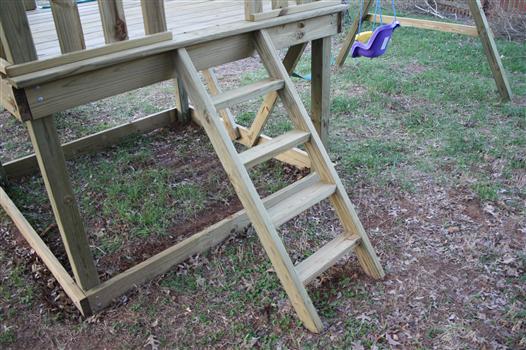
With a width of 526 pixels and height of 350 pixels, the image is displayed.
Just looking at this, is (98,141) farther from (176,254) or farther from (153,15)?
(153,15)

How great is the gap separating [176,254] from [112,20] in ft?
5.12

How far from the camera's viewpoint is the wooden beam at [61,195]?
7.66 feet

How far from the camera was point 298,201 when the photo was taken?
2.78m

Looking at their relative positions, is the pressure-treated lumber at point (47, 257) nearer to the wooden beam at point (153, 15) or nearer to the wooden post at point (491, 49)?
→ the wooden beam at point (153, 15)

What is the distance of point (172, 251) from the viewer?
3.08 metres

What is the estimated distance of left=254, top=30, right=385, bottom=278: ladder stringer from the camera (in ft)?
9.50

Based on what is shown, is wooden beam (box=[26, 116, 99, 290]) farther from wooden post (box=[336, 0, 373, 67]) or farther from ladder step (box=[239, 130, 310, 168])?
wooden post (box=[336, 0, 373, 67])

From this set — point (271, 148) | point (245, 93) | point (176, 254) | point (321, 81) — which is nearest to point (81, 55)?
point (245, 93)

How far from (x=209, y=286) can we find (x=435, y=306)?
1.42 meters

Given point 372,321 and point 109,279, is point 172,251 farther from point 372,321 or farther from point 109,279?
point 372,321

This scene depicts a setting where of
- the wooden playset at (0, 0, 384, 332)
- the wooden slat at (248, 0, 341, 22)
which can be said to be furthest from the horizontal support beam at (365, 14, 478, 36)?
the wooden playset at (0, 0, 384, 332)

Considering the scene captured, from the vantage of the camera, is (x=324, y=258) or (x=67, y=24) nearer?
(x=67, y=24)

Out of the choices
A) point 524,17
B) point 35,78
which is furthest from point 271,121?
point 524,17

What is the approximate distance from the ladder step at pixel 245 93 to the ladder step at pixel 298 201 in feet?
2.20
